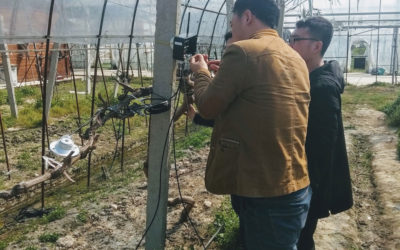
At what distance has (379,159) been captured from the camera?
20.8ft

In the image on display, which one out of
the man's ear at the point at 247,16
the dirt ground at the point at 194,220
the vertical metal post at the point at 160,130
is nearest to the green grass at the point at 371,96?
the dirt ground at the point at 194,220

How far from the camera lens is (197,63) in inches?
85.4

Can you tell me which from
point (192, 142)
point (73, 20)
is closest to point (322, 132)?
point (73, 20)

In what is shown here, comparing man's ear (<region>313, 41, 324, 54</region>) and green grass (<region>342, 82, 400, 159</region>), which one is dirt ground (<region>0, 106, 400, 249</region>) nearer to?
man's ear (<region>313, 41, 324, 54</region>)

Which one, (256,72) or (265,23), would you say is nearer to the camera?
(256,72)

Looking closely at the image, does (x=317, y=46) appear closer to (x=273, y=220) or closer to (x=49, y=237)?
(x=273, y=220)

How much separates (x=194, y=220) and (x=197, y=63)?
2261mm

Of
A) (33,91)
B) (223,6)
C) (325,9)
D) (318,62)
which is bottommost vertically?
(33,91)

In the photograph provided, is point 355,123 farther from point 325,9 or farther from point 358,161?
point 325,9

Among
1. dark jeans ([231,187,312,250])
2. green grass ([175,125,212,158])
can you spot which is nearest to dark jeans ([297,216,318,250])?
dark jeans ([231,187,312,250])

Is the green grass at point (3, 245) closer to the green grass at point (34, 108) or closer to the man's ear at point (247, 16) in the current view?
the man's ear at point (247, 16)

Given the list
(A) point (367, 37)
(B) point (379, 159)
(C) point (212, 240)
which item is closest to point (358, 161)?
(B) point (379, 159)

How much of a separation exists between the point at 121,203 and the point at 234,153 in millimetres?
2905

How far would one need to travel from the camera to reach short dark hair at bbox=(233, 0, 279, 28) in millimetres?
1974
